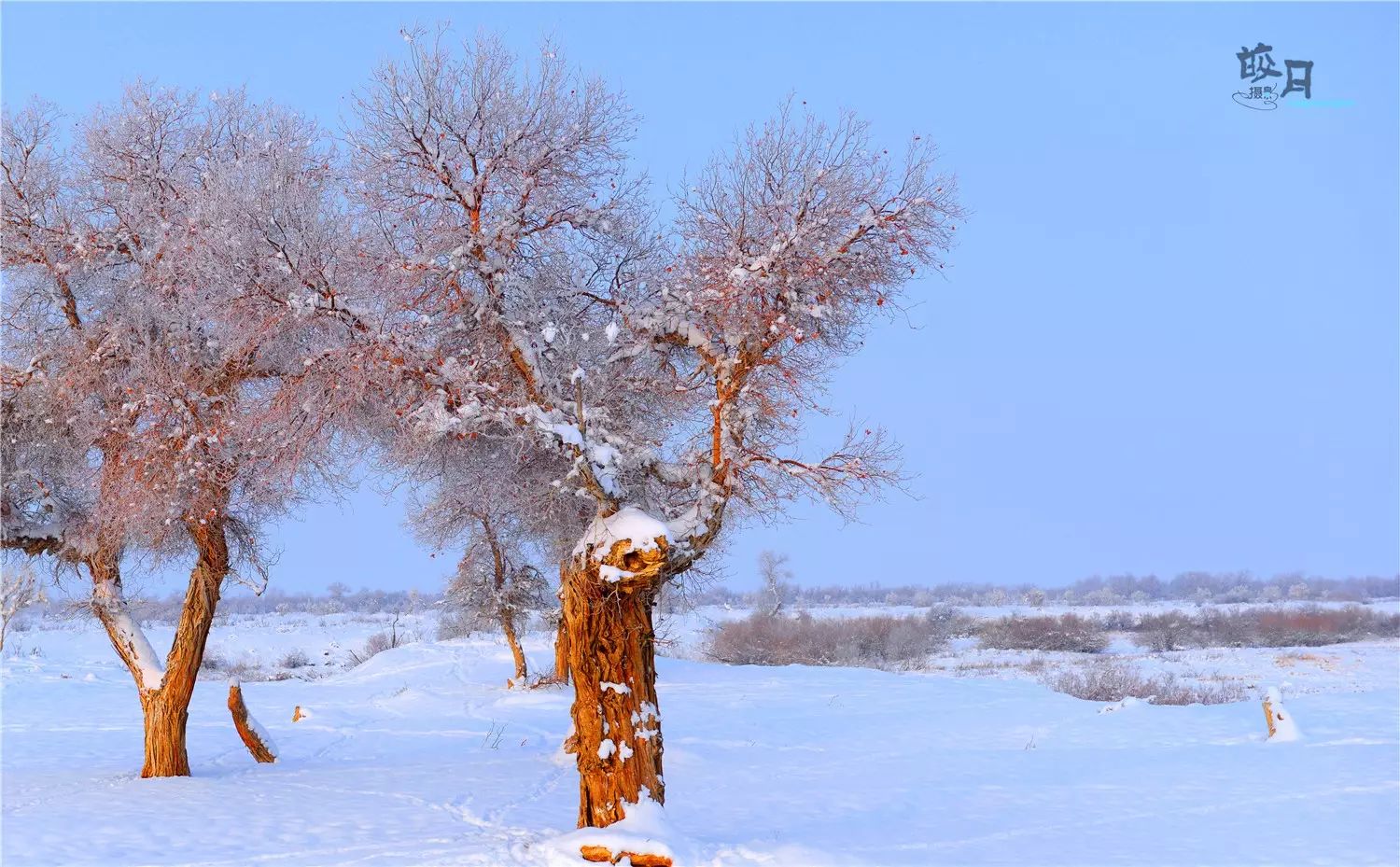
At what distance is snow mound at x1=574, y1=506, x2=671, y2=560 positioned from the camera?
29.7 feet

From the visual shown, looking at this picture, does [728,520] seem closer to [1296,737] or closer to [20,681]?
[1296,737]

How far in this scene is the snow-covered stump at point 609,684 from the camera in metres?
9.33

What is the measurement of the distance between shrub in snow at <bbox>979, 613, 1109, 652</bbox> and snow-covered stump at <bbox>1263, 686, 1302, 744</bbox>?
29.6 m

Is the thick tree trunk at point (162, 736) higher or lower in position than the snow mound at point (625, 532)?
lower

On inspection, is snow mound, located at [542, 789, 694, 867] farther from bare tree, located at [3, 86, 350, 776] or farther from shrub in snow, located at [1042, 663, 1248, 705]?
shrub in snow, located at [1042, 663, 1248, 705]

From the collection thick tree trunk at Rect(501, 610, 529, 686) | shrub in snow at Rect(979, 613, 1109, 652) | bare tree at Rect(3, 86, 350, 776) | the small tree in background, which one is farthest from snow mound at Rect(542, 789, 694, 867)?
shrub in snow at Rect(979, 613, 1109, 652)

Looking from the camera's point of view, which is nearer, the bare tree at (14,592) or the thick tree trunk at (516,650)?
the bare tree at (14,592)

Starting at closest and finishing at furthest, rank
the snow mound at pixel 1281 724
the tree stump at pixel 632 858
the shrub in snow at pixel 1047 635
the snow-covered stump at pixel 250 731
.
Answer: the tree stump at pixel 632 858 < the snow-covered stump at pixel 250 731 < the snow mound at pixel 1281 724 < the shrub in snow at pixel 1047 635

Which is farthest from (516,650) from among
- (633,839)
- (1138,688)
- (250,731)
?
(633,839)

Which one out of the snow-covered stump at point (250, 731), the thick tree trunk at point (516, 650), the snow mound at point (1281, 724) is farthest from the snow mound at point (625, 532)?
the thick tree trunk at point (516, 650)

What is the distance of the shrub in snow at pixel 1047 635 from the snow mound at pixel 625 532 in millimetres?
41587

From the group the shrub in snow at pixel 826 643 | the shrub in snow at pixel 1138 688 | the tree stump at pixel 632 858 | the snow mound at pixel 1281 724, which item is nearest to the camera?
the tree stump at pixel 632 858

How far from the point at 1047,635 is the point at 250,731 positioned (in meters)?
40.7

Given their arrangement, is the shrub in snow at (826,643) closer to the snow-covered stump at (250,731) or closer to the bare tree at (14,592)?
the bare tree at (14,592)
